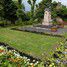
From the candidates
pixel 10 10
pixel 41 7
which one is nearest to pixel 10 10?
pixel 10 10

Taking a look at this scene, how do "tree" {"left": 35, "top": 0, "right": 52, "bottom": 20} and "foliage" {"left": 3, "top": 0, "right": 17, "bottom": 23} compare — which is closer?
"foliage" {"left": 3, "top": 0, "right": 17, "bottom": 23}

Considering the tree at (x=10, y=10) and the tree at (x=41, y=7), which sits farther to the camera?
the tree at (x=41, y=7)

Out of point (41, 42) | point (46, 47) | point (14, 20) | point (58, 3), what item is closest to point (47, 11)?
point (14, 20)

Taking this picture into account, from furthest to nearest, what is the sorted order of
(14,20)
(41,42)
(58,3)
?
(58,3) → (14,20) → (41,42)

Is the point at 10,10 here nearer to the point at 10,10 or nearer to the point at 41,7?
the point at 10,10

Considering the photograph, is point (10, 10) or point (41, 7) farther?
point (41, 7)

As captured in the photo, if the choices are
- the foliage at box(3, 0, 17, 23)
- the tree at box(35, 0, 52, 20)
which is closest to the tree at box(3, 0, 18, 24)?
the foliage at box(3, 0, 17, 23)

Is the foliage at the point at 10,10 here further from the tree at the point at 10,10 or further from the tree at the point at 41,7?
the tree at the point at 41,7

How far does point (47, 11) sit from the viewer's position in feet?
97.3

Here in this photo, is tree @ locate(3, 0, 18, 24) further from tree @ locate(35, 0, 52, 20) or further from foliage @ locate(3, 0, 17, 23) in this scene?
tree @ locate(35, 0, 52, 20)

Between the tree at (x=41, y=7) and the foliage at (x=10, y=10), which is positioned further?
the tree at (x=41, y=7)

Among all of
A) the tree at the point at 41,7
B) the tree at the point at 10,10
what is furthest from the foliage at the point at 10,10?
the tree at the point at 41,7

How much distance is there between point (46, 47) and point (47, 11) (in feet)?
46.8

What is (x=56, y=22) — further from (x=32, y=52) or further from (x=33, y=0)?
(x=32, y=52)
